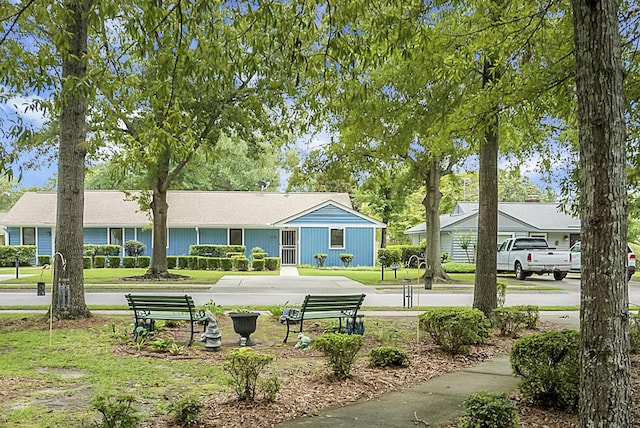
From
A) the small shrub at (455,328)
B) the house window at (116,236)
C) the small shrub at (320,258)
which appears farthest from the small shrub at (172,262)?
the small shrub at (455,328)

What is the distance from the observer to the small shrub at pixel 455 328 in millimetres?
7613

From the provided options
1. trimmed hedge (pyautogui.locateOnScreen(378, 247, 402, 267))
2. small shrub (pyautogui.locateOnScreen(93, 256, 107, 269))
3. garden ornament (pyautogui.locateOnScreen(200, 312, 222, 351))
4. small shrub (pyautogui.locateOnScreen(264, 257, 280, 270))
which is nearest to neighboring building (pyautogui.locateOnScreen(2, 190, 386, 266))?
trimmed hedge (pyautogui.locateOnScreen(378, 247, 402, 267))

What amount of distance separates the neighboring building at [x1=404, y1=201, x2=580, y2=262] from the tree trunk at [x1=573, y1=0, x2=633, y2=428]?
2874 cm

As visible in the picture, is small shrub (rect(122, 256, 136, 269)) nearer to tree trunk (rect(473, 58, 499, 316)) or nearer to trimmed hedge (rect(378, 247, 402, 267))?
trimmed hedge (rect(378, 247, 402, 267))

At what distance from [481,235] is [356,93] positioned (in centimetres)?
506

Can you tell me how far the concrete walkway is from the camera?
479cm

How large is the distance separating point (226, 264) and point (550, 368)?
79.3 feet

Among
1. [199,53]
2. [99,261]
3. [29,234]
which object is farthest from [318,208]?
[199,53]

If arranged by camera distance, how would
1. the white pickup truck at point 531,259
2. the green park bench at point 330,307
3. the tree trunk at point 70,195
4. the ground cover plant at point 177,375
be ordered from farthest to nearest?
the white pickup truck at point 531,259
the tree trunk at point 70,195
the green park bench at point 330,307
the ground cover plant at point 177,375

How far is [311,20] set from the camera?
17.9ft

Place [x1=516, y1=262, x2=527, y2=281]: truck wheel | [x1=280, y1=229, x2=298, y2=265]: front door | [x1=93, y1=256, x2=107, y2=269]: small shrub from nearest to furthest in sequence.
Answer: [x1=516, y1=262, x2=527, y2=281]: truck wheel → [x1=93, y1=256, x2=107, y2=269]: small shrub → [x1=280, y1=229, x2=298, y2=265]: front door

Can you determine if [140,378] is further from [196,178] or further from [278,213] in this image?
[196,178]

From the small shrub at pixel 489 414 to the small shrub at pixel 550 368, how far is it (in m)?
0.77

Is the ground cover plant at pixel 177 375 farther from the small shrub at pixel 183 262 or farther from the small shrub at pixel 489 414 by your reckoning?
the small shrub at pixel 183 262
